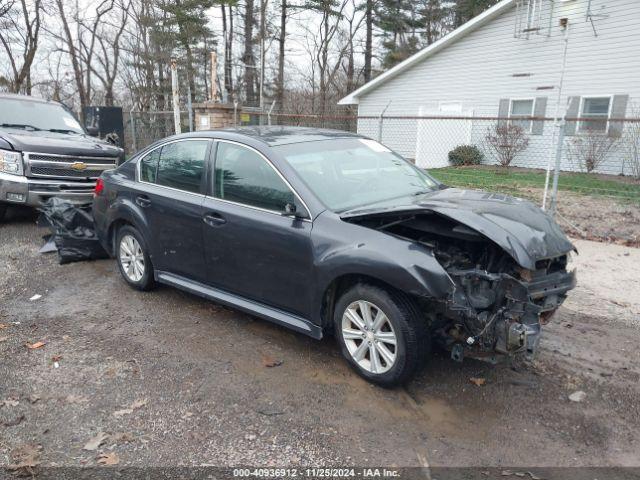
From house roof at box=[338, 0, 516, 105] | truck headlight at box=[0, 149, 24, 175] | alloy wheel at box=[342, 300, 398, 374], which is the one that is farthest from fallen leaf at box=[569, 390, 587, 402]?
house roof at box=[338, 0, 516, 105]

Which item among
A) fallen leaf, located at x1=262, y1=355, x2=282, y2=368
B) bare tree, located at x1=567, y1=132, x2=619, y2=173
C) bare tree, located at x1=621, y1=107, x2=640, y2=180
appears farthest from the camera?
bare tree, located at x1=567, y1=132, x2=619, y2=173

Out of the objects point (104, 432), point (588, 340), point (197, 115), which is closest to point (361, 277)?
point (104, 432)

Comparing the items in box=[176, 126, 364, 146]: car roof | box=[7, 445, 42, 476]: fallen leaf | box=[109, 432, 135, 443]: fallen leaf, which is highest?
box=[176, 126, 364, 146]: car roof

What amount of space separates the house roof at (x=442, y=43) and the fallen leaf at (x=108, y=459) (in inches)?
669

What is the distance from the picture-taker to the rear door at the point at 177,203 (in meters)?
4.45

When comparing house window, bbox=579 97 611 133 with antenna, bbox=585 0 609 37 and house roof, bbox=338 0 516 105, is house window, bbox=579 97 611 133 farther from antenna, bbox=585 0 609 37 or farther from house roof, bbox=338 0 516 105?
house roof, bbox=338 0 516 105

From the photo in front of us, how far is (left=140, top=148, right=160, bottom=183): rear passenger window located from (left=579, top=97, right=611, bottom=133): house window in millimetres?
13433

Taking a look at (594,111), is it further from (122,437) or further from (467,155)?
(122,437)

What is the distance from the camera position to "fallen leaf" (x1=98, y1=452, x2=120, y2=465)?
280cm

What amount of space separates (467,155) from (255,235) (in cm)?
1404

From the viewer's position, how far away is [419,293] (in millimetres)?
3086

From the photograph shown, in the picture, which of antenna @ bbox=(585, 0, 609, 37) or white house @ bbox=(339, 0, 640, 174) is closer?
white house @ bbox=(339, 0, 640, 174)

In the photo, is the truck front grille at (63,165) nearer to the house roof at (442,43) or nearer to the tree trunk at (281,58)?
the house roof at (442,43)

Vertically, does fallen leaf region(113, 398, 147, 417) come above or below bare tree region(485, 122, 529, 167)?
below
